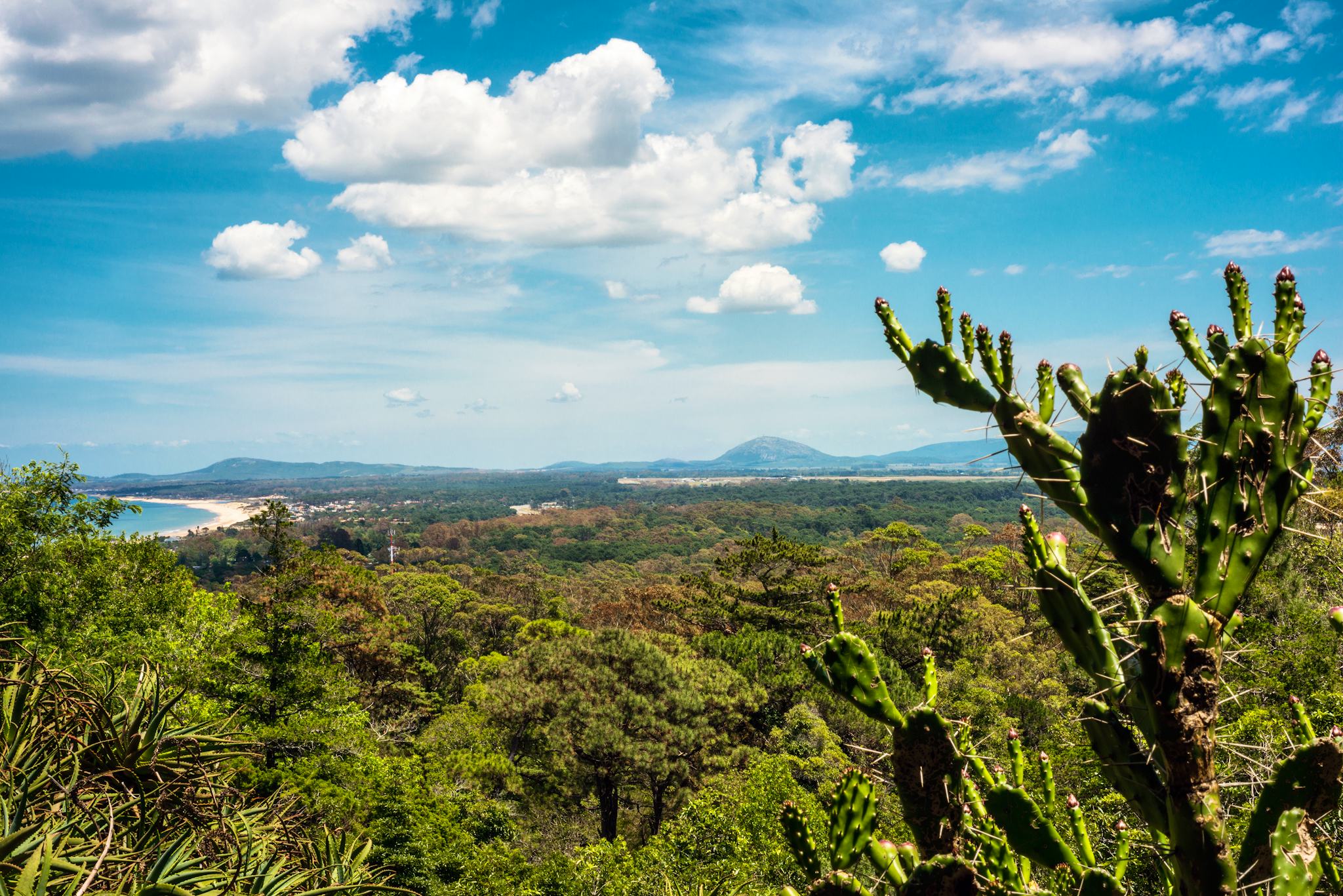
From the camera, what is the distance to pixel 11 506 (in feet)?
48.8

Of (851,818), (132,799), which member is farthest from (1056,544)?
(132,799)

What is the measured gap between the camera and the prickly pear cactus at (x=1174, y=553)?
7.68 feet

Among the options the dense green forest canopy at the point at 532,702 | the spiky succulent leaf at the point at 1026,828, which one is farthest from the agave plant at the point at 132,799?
the spiky succulent leaf at the point at 1026,828

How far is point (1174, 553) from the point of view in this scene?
8.04ft

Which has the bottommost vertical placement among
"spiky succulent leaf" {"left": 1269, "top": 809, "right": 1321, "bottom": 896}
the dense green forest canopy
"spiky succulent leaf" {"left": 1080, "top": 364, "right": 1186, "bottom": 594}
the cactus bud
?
the dense green forest canopy

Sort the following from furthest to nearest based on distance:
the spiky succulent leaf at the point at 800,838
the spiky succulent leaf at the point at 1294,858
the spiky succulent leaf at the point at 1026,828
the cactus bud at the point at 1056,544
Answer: the spiky succulent leaf at the point at 800,838 < the spiky succulent leaf at the point at 1026,828 < the cactus bud at the point at 1056,544 < the spiky succulent leaf at the point at 1294,858

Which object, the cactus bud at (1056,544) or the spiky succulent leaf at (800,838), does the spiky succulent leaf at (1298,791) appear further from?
the spiky succulent leaf at (800,838)

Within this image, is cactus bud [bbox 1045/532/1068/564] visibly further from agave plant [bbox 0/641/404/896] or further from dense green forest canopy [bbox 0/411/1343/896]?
agave plant [bbox 0/641/404/896]


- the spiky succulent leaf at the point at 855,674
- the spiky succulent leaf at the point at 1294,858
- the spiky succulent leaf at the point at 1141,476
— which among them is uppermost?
the spiky succulent leaf at the point at 1141,476

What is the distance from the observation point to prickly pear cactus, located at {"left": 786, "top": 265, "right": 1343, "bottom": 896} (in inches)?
92.2

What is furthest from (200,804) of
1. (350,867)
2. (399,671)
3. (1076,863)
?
(399,671)

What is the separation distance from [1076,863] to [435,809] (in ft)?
40.8

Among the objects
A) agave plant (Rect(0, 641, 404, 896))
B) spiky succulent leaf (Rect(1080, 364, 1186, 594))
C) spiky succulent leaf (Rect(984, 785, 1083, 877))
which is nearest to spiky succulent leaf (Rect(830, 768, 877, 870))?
spiky succulent leaf (Rect(984, 785, 1083, 877))

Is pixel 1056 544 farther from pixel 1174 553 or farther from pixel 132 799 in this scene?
pixel 132 799
